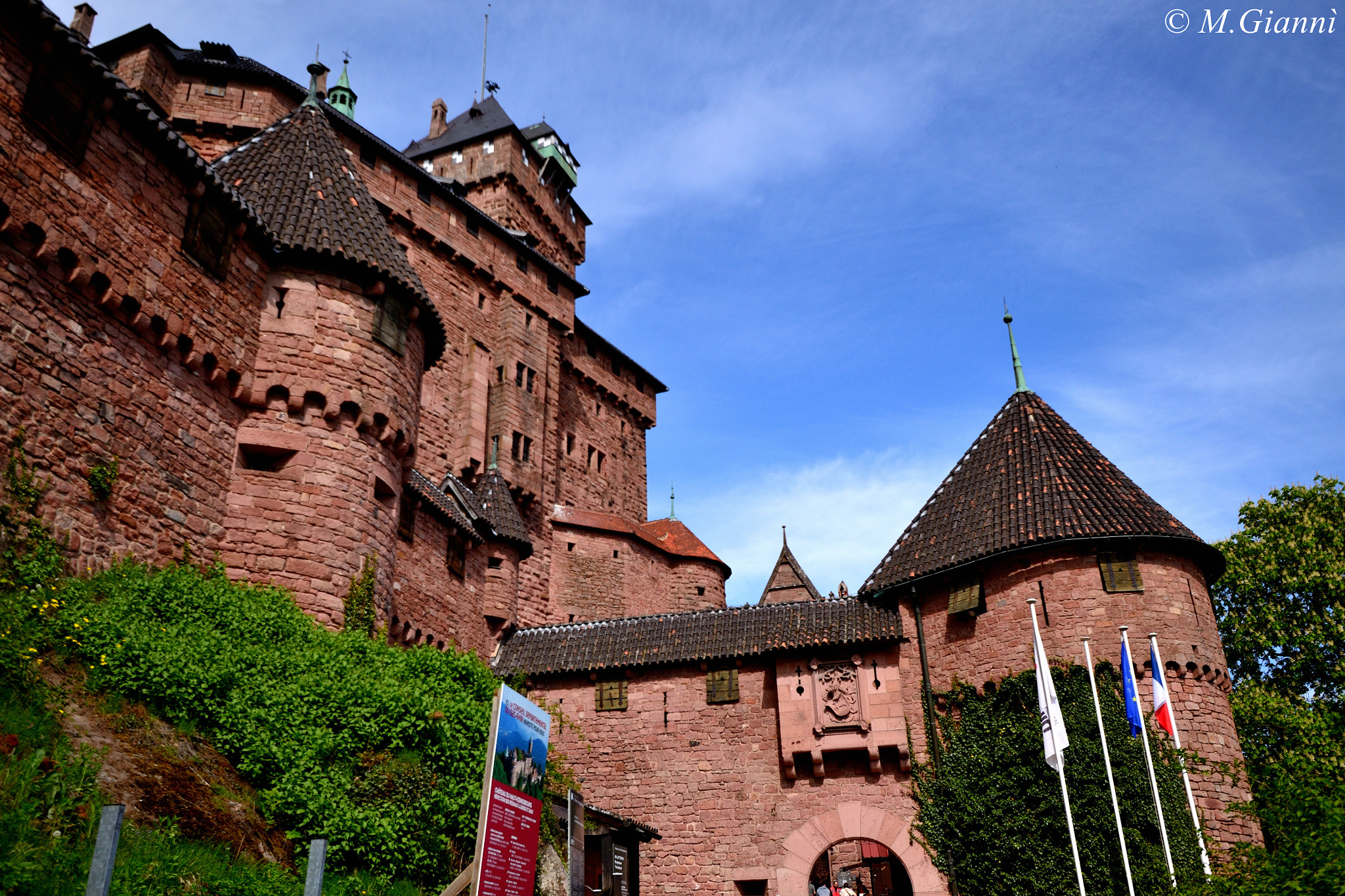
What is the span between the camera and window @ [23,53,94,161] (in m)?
11.0

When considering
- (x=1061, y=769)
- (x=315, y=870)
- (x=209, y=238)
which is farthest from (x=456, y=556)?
(x=315, y=870)

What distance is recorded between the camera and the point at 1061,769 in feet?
45.1

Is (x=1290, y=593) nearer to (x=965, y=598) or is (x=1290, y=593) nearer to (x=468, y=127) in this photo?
(x=965, y=598)

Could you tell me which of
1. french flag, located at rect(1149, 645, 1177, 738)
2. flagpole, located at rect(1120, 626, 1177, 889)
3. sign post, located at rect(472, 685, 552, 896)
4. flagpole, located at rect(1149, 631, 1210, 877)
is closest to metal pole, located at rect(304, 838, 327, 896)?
sign post, located at rect(472, 685, 552, 896)

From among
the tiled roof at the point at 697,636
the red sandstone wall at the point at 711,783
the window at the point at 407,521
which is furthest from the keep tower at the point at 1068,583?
the window at the point at 407,521

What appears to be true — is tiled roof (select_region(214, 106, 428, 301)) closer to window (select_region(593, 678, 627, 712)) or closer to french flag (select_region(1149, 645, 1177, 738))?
window (select_region(593, 678, 627, 712))

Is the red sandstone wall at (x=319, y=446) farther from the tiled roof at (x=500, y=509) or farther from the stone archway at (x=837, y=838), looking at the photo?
the stone archway at (x=837, y=838)

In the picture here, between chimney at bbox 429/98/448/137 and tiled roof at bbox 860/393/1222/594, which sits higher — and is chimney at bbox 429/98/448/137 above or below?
above

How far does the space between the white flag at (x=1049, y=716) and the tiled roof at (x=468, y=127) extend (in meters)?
31.9

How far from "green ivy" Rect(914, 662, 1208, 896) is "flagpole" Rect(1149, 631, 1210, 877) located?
12cm

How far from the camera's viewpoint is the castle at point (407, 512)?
11570 mm

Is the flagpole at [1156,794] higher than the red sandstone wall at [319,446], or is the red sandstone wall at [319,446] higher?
the red sandstone wall at [319,446]

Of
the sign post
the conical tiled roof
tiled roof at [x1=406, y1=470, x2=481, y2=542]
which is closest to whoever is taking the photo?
the sign post

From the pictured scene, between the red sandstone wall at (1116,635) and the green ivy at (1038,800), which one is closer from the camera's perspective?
the green ivy at (1038,800)
